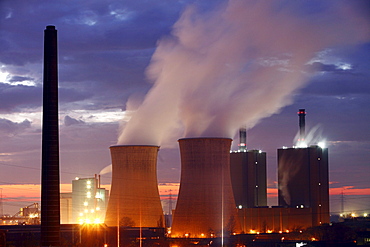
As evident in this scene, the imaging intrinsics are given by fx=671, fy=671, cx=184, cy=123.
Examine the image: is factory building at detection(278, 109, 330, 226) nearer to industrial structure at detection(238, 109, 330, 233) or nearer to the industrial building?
industrial structure at detection(238, 109, 330, 233)

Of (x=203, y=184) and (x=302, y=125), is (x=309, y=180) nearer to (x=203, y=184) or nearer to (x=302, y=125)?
(x=302, y=125)

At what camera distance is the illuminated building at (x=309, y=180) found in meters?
58.3

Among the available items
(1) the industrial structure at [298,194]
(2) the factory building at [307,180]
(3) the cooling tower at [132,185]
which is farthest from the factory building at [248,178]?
(3) the cooling tower at [132,185]

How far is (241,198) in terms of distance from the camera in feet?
204

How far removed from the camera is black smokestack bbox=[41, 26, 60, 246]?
21.8 meters

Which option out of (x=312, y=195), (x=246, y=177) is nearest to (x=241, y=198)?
(x=246, y=177)

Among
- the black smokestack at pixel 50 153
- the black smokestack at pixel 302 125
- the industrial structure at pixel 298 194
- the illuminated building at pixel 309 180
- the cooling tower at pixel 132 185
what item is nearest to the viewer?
the black smokestack at pixel 50 153

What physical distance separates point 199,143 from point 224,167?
2.07 metres

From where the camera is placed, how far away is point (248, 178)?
6191 centimetres

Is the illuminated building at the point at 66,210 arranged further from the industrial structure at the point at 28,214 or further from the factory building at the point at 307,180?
the factory building at the point at 307,180

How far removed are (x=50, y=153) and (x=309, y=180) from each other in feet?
130

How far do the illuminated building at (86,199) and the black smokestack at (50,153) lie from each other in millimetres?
36149

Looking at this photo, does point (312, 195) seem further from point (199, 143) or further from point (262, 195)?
point (199, 143)

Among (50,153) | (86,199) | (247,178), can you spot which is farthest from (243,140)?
(50,153)
